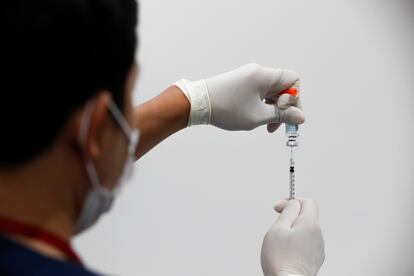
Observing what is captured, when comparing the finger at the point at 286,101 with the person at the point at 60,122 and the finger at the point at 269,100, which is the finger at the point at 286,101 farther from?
the person at the point at 60,122

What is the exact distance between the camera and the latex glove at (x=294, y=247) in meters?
1.13

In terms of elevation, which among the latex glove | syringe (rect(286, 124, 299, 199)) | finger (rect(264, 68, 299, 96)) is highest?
finger (rect(264, 68, 299, 96))

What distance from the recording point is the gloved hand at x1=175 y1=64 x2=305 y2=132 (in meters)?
1.35

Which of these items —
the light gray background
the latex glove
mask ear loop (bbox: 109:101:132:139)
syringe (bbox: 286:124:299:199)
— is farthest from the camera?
the light gray background

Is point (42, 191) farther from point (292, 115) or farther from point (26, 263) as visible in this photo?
point (292, 115)

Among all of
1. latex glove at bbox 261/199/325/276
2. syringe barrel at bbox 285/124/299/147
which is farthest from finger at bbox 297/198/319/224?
syringe barrel at bbox 285/124/299/147

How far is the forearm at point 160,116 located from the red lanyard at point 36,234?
25.3 inches

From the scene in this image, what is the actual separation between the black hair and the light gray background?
101cm

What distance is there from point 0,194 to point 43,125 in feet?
0.37

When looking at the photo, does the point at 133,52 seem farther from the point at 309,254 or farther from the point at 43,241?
the point at 309,254

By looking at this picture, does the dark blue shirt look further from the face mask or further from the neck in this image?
the face mask

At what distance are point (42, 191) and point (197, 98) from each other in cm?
75

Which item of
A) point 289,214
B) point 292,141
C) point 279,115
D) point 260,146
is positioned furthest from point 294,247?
point 260,146

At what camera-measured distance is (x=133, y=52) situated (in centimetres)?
67
